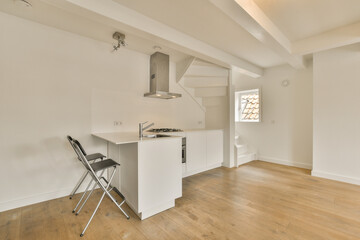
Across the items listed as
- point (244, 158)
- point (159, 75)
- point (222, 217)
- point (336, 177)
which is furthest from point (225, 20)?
point (336, 177)

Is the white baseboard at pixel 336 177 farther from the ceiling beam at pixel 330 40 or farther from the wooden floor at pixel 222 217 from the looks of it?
the ceiling beam at pixel 330 40

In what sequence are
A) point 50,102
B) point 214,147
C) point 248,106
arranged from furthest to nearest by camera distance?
point 248,106, point 214,147, point 50,102

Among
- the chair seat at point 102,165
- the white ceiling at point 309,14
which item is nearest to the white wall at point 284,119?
the white ceiling at point 309,14

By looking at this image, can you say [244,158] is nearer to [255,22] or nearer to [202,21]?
Answer: [255,22]

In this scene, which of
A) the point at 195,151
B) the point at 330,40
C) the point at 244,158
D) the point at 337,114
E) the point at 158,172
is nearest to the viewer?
the point at 158,172

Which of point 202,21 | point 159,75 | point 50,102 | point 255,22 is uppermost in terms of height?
point 202,21

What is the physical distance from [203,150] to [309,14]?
275cm

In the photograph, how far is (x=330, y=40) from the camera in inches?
103

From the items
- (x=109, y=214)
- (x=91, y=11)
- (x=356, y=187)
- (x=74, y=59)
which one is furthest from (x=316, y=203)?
(x=74, y=59)

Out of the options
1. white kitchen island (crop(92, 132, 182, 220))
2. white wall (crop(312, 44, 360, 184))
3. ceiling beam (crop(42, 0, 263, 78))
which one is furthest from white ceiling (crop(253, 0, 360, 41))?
white kitchen island (crop(92, 132, 182, 220))

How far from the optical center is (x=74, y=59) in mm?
2584

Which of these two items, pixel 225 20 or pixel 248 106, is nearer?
pixel 225 20

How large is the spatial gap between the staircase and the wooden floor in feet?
7.05

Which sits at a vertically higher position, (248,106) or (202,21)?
(202,21)
